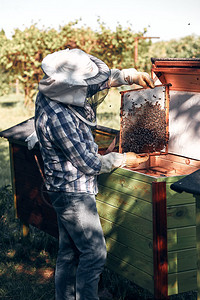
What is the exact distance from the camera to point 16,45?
17.2 metres

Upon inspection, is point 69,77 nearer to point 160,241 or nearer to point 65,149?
point 65,149

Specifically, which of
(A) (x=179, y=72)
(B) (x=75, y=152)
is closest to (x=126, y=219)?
(B) (x=75, y=152)

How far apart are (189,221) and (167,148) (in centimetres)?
102

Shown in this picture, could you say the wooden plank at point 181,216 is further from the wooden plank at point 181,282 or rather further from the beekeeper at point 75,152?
the beekeeper at point 75,152

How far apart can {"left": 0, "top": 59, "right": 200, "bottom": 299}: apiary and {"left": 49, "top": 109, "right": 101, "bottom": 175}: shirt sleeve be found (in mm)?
403

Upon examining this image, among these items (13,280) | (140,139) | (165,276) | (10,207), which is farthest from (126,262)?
(10,207)

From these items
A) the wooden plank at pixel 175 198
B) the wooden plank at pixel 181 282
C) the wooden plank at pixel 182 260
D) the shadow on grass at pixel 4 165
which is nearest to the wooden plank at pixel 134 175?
the wooden plank at pixel 175 198

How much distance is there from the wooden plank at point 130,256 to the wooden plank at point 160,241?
0.09 meters

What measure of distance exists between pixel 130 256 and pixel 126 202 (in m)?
0.46

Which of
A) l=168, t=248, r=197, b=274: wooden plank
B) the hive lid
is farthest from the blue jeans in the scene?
the hive lid

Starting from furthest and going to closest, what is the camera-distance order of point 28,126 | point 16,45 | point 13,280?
point 16,45
point 28,126
point 13,280

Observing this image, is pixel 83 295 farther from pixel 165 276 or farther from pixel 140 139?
pixel 140 139

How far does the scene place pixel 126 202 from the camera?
11.1ft

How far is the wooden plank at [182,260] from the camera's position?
10.3ft
